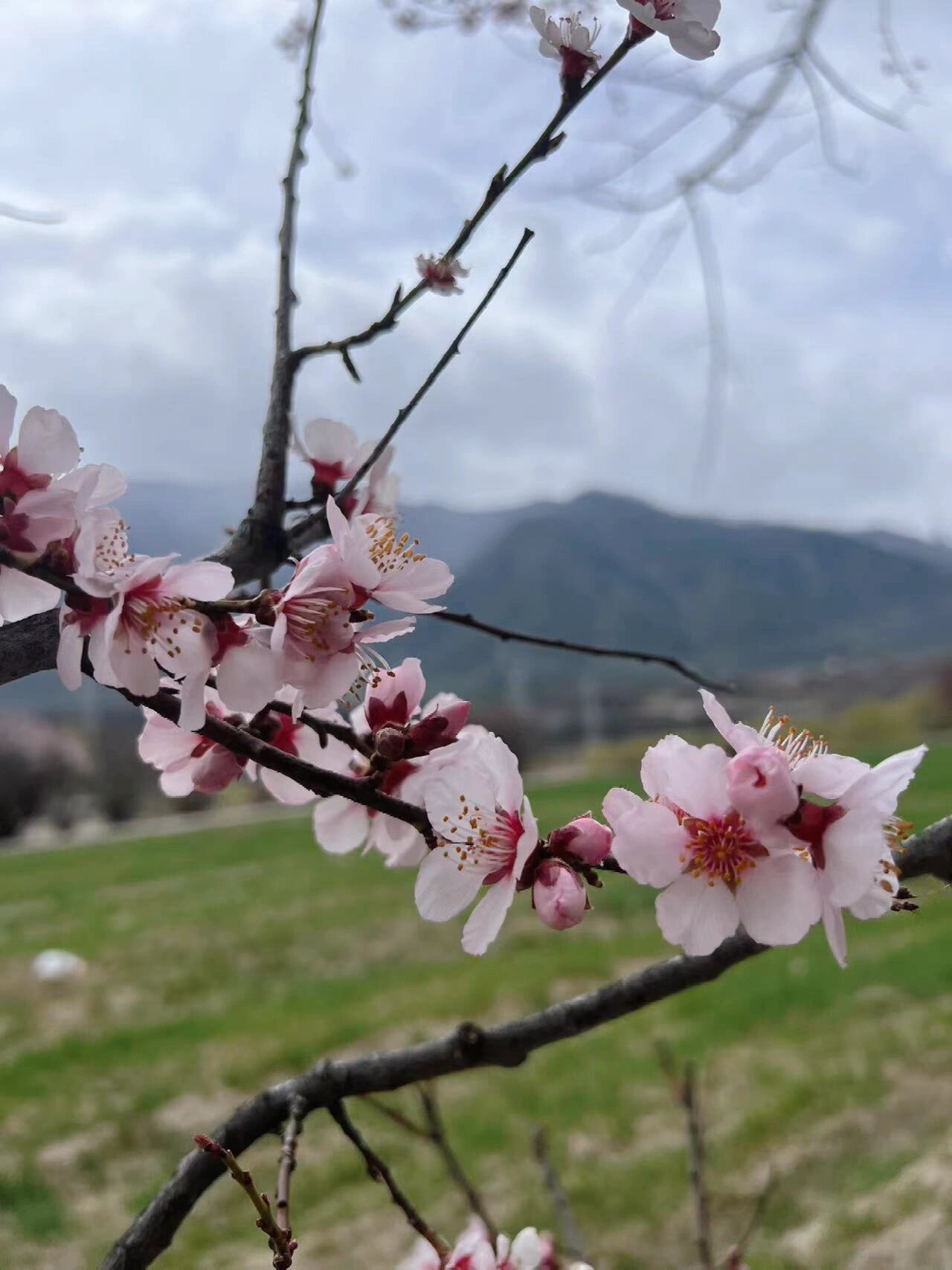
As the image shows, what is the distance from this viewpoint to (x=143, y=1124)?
3.11 metres

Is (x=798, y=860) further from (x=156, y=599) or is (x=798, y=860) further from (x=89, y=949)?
(x=89, y=949)

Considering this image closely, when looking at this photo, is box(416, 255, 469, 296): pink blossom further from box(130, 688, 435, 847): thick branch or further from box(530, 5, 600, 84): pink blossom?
box(130, 688, 435, 847): thick branch

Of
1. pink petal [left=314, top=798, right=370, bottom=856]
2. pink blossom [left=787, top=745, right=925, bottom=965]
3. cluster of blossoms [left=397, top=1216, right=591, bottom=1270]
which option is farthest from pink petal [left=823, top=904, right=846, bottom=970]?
cluster of blossoms [left=397, top=1216, right=591, bottom=1270]

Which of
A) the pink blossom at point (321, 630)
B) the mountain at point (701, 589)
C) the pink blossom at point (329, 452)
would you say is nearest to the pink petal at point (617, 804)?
the pink blossom at point (321, 630)

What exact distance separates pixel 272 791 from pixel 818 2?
179 cm

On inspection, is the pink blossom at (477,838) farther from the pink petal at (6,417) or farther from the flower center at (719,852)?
the pink petal at (6,417)

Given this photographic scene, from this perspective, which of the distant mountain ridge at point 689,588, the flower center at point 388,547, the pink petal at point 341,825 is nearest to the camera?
the flower center at point 388,547

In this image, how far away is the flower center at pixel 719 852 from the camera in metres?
0.42

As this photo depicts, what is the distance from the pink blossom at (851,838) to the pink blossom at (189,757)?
11.7 inches

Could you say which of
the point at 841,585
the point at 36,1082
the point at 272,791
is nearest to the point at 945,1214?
the point at 272,791

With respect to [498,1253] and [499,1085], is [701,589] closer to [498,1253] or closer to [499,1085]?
[499,1085]

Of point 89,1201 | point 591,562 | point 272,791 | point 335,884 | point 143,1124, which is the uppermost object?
point 272,791

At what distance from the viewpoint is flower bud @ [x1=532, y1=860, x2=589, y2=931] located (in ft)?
1.40

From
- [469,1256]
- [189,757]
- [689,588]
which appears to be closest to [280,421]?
[189,757]
